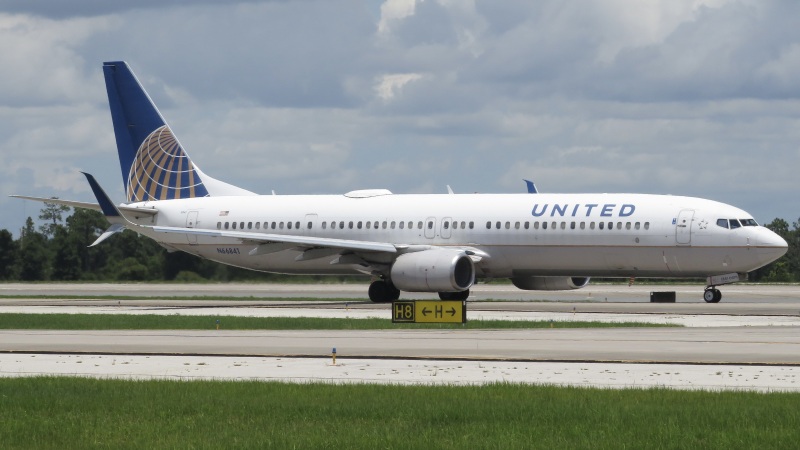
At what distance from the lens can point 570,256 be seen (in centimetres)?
5119

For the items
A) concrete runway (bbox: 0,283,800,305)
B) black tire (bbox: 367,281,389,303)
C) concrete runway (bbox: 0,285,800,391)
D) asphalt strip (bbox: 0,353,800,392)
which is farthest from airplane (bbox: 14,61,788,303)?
asphalt strip (bbox: 0,353,800,392)

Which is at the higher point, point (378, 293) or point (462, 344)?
point (378, 293)

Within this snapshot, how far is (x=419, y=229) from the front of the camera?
55.0m

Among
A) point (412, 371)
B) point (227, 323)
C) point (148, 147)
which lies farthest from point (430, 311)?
point (148, 147)

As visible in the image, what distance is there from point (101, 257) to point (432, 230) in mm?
72820

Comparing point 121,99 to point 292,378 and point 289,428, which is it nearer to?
point 292,378

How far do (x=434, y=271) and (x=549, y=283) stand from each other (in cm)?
661

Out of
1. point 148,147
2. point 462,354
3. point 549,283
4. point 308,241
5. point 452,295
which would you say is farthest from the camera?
point 148,147

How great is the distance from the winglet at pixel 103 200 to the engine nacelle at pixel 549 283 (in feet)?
52.7

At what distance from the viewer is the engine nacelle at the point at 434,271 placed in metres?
50.5

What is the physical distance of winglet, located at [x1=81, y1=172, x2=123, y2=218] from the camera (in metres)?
53.2

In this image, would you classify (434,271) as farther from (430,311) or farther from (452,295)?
(430,311)

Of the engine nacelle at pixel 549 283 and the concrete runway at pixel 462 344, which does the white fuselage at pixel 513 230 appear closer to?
the engine nacelle at pixel 549 283

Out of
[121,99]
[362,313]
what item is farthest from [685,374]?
[121,99]
